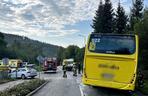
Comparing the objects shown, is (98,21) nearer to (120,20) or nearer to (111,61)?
(120,20)

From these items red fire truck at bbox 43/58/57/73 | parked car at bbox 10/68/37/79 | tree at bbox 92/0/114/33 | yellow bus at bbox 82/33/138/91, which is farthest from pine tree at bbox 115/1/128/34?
yellow bus at bbox 82/33/138/91

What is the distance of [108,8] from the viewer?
80750mm

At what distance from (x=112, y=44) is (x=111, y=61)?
102 centimetres

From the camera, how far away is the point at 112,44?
73.7 feet

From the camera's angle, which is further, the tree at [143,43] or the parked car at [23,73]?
the parked car at [23,73]

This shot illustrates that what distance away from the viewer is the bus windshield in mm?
22141

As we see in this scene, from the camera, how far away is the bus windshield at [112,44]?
2214 cm

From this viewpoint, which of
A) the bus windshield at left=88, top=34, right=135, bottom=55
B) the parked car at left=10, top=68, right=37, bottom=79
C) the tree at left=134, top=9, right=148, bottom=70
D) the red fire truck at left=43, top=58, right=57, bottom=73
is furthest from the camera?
the red fire truck at left=43, top=58, right=57, bottom=73

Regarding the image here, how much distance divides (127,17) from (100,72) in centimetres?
6397

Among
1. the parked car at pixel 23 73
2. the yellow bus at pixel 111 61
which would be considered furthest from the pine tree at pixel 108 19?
the yellow bus at pixel 111 61

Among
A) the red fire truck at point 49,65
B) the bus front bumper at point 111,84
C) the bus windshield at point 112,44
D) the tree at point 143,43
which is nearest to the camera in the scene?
the bus front bumper at point 111,84

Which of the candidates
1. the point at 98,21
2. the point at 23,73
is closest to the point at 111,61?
the point at 23,73

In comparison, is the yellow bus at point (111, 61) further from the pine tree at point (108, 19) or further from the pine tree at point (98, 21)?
the pine tree at point (98, 21)

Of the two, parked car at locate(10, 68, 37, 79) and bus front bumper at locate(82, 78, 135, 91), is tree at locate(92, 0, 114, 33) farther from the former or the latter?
bus front bumper at locate(82, 78, 135, 91)
